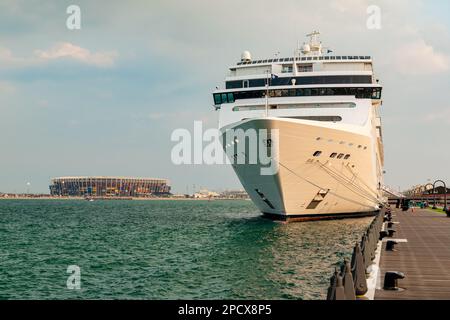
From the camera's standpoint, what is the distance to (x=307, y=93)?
136 ft

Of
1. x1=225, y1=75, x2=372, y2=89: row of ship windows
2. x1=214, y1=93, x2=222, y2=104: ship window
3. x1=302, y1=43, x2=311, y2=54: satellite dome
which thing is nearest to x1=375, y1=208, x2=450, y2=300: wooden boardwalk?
x1=225, y1=75, x2=372, y2=89: row of ship windows

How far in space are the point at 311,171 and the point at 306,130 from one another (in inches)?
137

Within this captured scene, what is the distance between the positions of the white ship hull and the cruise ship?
68 millimetres

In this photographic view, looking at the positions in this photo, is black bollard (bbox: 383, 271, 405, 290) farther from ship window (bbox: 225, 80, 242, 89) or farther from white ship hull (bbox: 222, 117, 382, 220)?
ship window (bbox: 225, 80, 242, 89)

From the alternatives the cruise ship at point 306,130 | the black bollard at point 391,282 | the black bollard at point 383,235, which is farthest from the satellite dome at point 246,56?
the black bollard at point 391,282

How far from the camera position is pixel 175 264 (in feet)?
79.6

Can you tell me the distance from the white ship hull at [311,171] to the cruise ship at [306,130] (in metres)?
0.07

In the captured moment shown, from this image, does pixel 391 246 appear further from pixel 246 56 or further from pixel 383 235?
pixel 246 56

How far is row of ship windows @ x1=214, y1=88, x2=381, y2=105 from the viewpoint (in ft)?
137

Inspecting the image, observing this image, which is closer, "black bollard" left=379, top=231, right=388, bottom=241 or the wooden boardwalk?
Answer: the wooden boardwalk
